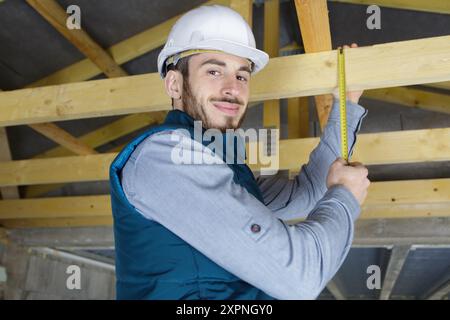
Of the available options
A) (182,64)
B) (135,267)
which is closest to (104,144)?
(182,64)

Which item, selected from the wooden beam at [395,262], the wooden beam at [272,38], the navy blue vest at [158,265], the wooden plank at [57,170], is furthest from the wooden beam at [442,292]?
the navy blue vest at [158,265]

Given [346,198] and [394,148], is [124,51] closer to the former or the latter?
[394,148]

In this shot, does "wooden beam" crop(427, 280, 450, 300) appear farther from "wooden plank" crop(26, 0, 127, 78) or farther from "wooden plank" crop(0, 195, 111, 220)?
"wooden plank" crop(26, 0, 127, 78)

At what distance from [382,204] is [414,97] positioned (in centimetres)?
96

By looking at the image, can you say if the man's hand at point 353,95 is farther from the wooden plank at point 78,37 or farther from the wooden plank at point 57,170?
the wooden plank at point 57,170

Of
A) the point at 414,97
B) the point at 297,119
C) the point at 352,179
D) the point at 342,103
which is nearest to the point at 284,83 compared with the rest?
the point at 342,103

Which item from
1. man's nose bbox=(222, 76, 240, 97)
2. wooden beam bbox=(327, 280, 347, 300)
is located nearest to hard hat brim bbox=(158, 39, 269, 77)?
man's nose bbox=(222, 76, 240, 97)

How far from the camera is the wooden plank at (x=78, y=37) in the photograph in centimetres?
277

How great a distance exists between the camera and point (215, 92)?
1.29 m

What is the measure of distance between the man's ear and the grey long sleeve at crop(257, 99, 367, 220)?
1.51 feet

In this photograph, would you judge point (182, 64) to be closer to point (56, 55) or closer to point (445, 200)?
point (56, 55)

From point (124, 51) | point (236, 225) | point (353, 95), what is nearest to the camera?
point (236, 225)

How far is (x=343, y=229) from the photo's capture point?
102cm

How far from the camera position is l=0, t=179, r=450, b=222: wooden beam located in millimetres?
3609
